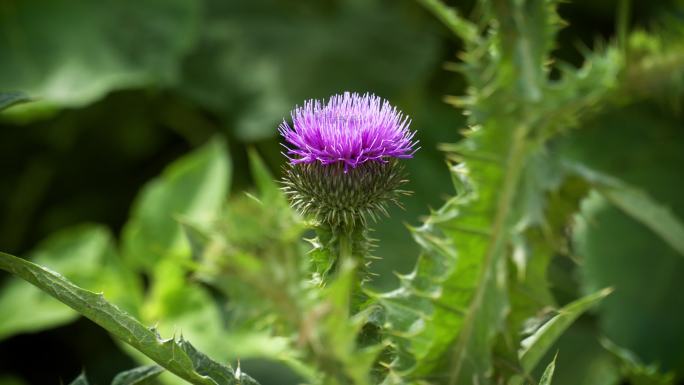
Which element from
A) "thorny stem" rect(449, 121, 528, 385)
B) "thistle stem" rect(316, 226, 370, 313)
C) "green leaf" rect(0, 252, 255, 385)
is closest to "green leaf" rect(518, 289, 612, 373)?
"thorny stem" rect(449, 121, 528, 385)

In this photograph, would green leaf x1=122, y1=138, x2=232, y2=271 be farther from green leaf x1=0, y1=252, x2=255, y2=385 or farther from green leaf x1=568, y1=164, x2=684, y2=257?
green leaf x1=0, y1=252, x2=255, y2=385

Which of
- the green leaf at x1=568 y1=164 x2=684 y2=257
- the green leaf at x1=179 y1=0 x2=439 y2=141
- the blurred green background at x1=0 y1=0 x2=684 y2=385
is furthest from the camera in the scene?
the green leaf at x1=179 y1=0 x2=439 y2=141

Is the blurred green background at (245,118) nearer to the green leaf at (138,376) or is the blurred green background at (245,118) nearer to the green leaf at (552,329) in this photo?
the green leaf at (552,329)

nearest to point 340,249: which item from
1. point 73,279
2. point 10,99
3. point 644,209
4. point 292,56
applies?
point 10,99

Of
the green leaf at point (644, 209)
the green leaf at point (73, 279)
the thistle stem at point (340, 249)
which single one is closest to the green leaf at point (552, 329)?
the thistle stem at point (340, 249)

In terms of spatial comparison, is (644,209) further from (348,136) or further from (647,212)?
(348,136)

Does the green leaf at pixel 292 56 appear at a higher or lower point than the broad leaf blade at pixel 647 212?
higher

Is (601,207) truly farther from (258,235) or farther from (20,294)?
(258,235)
